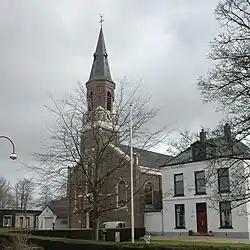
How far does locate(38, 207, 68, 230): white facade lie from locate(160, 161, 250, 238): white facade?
18.1 m

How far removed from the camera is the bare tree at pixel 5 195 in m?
85.7

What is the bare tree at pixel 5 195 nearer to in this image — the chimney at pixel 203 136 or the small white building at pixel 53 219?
the small white building at pixel 53 219

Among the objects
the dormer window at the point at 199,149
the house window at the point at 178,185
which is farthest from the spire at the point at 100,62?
the dormer window at the point at 199,149

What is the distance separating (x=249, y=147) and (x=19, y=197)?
8162 centimetres

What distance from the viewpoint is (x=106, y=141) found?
22.3 metres

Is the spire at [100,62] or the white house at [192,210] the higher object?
the spire at [100,62]

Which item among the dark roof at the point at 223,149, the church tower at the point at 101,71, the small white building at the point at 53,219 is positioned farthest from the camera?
the small white building at the point at 53,219

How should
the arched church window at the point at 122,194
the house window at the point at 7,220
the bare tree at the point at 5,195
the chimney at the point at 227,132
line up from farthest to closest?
the bare tree at the point at 5,195, the house window at the point at 7,220, the arched church window at the point at 122,194, the chimney at the point at 227,132

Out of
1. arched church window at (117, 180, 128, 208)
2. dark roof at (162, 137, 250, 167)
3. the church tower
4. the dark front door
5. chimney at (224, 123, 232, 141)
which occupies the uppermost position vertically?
the church tower

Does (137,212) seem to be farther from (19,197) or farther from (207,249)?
(19,197)

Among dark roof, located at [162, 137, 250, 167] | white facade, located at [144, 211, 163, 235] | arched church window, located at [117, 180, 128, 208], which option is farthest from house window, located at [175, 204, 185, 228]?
dark roof, located at [162, 137, 250, 167]

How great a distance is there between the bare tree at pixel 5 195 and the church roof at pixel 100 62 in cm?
4371

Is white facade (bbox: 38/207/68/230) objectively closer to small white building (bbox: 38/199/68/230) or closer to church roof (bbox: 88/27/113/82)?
small white building (bbox: 38/199/68/230)

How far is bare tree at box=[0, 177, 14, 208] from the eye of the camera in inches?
3374
